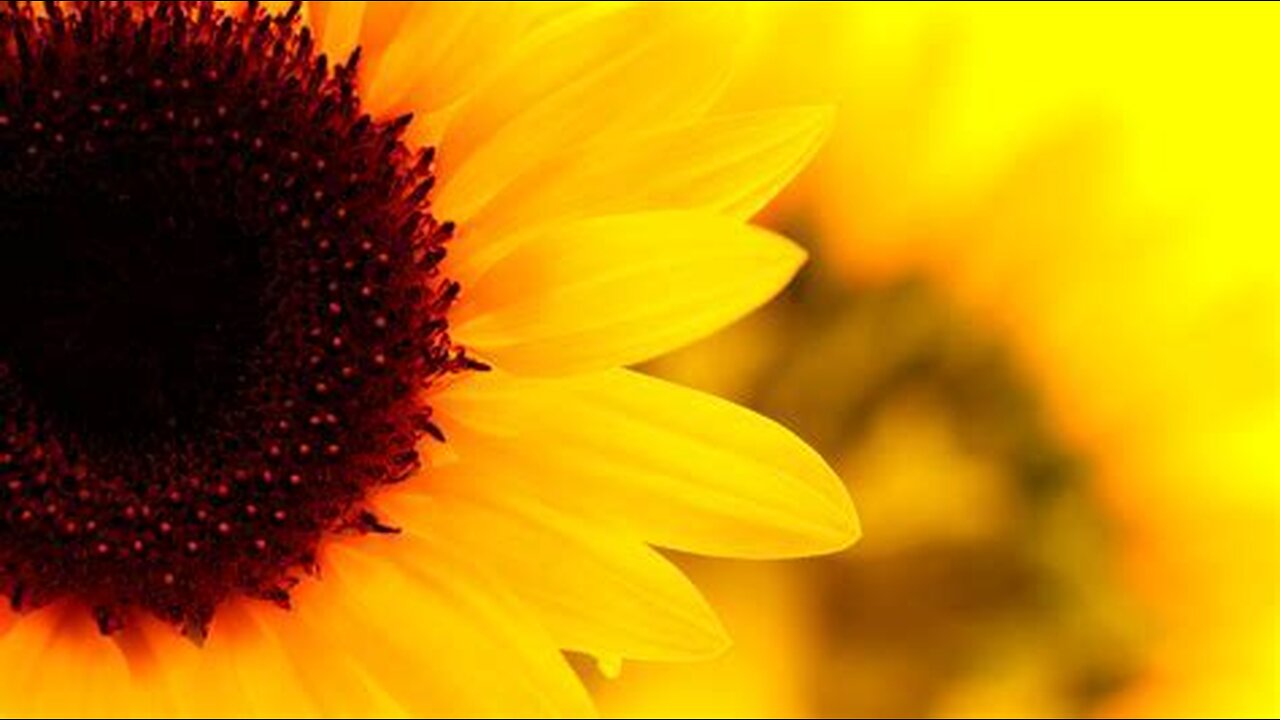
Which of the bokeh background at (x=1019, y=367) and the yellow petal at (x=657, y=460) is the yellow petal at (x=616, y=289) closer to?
the yellow petal at (x=657, y=460)

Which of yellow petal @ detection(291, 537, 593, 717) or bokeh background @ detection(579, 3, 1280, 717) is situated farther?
bokeh background @ detection(579, 3, 1280, 717)

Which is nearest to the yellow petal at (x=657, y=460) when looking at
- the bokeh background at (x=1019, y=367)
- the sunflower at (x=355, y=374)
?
the sunflower at (x=355, y=374)

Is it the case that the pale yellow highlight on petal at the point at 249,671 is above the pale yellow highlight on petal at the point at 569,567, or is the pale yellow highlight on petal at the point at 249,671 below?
below

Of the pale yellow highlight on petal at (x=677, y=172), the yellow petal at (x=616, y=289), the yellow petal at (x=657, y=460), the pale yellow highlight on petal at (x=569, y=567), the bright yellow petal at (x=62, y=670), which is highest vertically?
the pale yellow highlight on petal at (x=677, y=172)

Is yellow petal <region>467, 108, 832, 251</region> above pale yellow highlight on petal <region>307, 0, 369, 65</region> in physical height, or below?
below

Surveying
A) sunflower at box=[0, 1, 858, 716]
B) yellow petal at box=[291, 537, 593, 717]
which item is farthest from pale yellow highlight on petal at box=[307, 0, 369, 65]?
yellow petal at box=[291, 537, 593, 717]

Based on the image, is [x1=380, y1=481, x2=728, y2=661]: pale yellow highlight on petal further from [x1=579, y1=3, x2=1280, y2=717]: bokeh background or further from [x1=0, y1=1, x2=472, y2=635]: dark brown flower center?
[x1=579, y1=3, x2=1280, y2=717]: bokeh background

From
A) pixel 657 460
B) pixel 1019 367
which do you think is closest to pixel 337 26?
pixel 657 460

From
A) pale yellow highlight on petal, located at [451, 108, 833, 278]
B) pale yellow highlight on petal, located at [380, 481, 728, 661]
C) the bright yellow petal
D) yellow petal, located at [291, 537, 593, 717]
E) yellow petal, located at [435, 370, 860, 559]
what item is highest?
A: pale yellow highlight on petal, located at [451, 108, 833, 278]

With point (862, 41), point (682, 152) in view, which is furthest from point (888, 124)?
point (682, 152)
